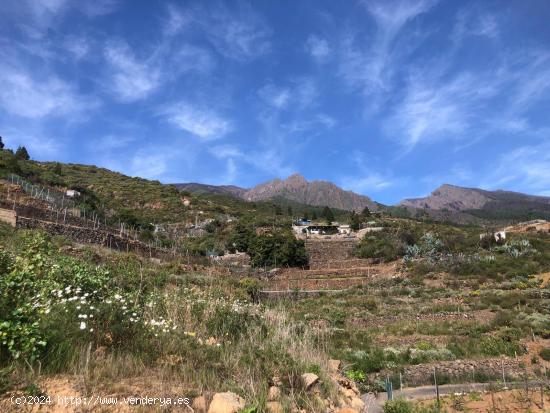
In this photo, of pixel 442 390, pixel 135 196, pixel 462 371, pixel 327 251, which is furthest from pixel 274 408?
pixel 135 196

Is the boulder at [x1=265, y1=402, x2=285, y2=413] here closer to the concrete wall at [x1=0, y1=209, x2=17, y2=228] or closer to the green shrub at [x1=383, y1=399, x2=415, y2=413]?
the green shrub at [x1=383, y1=399, x2=415, y2=413]

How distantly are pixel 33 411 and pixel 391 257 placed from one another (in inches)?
1782

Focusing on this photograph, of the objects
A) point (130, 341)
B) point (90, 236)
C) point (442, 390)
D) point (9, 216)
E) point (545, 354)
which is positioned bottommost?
point (442, 390)

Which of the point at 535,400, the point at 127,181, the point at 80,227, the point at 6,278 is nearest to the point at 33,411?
the point at 6,278

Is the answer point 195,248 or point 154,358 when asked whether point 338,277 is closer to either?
point 195,248

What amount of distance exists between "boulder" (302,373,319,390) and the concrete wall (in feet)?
71.3

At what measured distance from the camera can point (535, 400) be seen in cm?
1009

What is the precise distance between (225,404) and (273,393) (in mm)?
631

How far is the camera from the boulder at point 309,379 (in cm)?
425

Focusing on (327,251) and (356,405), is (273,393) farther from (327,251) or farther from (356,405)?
(327,251)

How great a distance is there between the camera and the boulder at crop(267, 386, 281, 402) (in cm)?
394

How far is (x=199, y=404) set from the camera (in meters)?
3.57

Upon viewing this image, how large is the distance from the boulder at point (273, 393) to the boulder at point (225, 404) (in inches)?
14.5

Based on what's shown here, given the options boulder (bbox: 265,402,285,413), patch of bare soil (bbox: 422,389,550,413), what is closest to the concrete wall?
patch of bare soil (bbox: 422,389,550,413)
